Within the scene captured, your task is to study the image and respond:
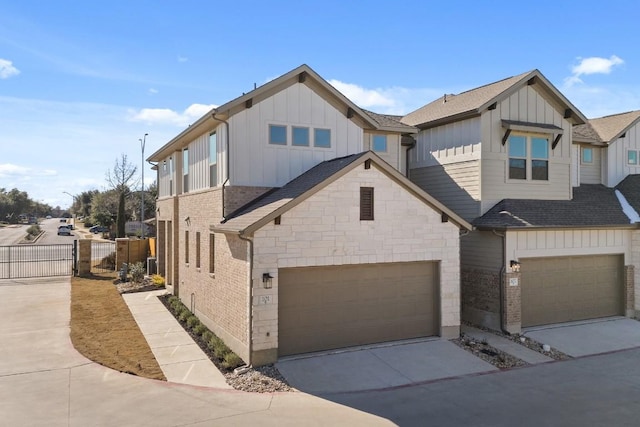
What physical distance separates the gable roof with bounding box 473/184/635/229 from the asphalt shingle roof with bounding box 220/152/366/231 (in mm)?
5790

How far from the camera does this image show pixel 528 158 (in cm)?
1692

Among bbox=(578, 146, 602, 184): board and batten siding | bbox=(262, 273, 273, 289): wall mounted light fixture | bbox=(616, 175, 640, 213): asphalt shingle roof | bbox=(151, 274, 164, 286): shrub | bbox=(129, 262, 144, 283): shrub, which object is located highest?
bbox=(578, 146, 602, 184): board and batten siding

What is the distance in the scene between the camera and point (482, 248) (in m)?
15.7

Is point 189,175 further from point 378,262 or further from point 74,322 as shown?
point 378,262

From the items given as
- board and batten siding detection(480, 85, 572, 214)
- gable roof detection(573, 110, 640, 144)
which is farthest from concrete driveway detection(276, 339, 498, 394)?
gable roof detection(573, 110, 640, 144)

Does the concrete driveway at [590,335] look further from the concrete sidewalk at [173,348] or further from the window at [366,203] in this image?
the concrete sidewalk at [173,348]

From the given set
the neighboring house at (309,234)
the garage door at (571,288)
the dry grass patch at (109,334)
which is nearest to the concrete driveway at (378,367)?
the neighboring house at (309,234)

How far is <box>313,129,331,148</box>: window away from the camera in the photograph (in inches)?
584

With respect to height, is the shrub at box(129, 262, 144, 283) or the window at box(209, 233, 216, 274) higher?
the window at box(209, 233, 216, 274)

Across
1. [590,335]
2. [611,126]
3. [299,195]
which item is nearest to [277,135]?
[299,195]

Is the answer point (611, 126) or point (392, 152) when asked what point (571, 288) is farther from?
point (611, 126)

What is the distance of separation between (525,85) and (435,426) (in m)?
13.1

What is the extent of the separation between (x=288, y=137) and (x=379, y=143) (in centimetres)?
455

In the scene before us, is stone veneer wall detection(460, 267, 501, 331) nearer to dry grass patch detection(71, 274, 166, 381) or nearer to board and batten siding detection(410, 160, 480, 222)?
board and batten siding detection(410, 160, 480, 222)
